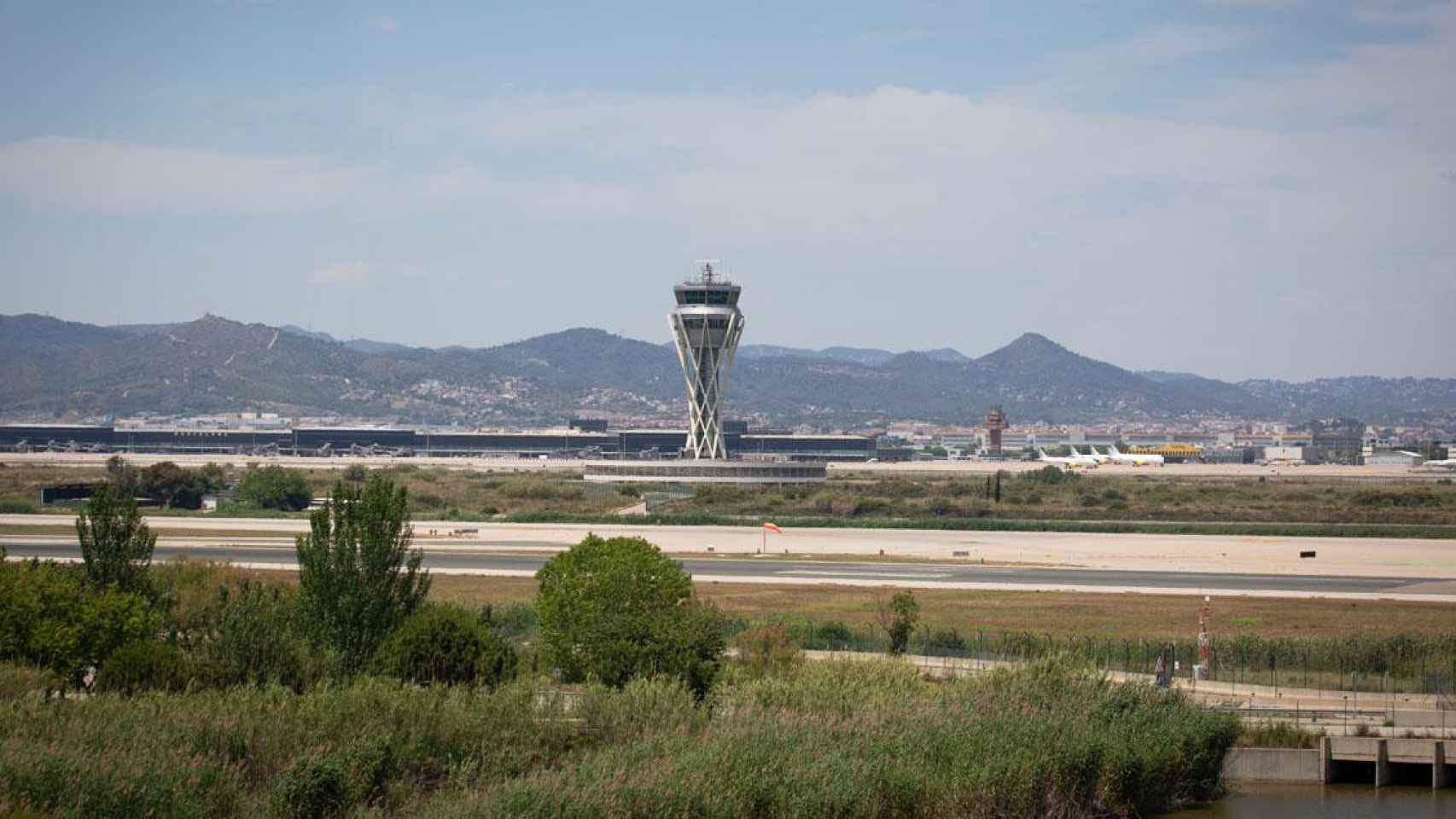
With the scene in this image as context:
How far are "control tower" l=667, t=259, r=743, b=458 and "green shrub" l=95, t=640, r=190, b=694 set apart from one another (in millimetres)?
110756

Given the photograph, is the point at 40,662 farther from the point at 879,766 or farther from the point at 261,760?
the point at 879,766

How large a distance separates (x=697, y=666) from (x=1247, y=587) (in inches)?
1571

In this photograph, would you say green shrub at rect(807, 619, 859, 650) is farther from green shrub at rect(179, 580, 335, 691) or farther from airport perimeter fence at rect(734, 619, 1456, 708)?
green shrub at rect(179, 580, 335, 691)

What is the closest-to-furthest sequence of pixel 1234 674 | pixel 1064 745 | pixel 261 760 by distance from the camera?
pixel 261 760 < pixel 1064 745 < pixel 1234 674

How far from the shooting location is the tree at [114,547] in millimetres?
47375

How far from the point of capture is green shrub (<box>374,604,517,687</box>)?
1583 inches

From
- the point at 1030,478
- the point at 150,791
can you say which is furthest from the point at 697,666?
the point at 1030,478

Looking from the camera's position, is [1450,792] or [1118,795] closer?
[1118,795]

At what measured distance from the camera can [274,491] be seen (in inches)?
5015

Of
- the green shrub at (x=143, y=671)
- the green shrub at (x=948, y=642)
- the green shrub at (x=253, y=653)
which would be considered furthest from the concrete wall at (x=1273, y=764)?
the green shrub at (x=143, y=671)

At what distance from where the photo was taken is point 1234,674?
51031 millimetres

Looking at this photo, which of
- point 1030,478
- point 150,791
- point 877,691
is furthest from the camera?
point 1030,478

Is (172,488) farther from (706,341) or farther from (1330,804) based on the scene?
(1330,804)

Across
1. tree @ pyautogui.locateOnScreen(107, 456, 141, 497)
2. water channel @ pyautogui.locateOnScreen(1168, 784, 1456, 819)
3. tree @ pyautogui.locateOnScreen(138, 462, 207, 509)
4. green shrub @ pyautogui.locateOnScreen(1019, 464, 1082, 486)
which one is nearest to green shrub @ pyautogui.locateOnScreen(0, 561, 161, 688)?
water channel @ pyautogui.locateOnScreen(1168, 784, 1456, 819)
